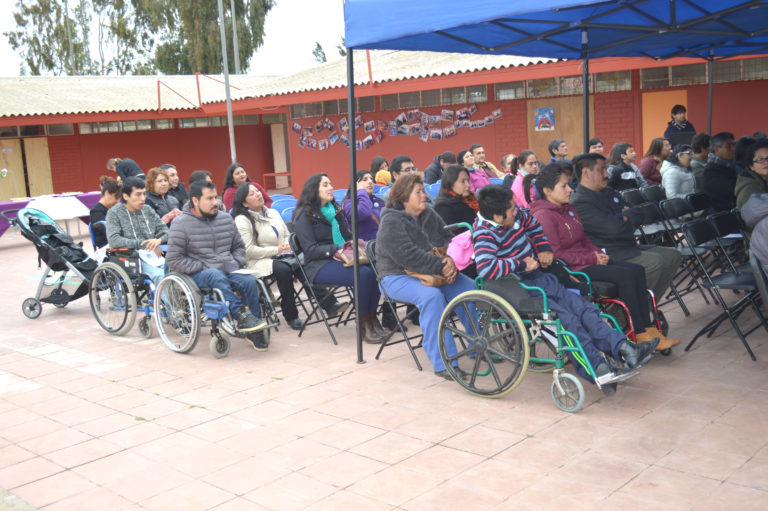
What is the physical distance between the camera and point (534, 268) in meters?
4.96

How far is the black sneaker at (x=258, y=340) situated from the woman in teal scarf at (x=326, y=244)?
25.3 inches

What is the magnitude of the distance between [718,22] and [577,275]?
343 cm

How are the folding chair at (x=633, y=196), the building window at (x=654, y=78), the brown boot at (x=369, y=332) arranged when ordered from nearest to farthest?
the brown boot at (x=369, y=332) < the folding chair at (x=633, y=196) < the building window at (x=654, y=78)

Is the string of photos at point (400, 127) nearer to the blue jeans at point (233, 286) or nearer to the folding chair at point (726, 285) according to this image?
the folding chair at point (726, 285)

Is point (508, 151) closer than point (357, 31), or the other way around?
point (357, 31)

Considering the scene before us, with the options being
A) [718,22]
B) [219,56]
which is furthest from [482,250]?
[219,56]

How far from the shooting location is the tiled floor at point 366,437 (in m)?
3.68

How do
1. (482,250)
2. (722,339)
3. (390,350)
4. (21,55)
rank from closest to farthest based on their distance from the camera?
(482,250) → (722,339) → (390,350) → (21,55)

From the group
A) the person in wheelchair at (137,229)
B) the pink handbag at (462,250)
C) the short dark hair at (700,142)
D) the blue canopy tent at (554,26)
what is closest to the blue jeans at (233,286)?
the person in wheelchair at (137,229)

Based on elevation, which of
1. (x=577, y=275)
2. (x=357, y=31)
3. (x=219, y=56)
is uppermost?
(x=219, y=56)

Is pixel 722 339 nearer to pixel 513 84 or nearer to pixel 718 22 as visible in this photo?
pixel 718 22

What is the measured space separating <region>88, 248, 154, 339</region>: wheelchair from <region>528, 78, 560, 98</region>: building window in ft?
35.0

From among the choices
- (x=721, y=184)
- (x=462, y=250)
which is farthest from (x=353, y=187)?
(x=721, y=184)

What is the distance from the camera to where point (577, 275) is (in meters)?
5.30
